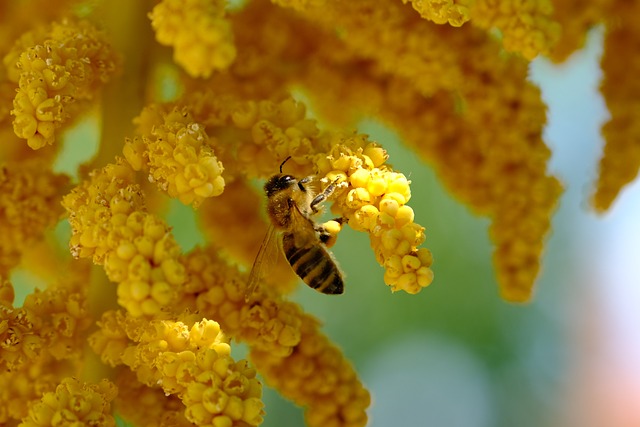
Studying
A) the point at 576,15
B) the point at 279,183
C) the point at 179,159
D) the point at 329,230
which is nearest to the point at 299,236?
the point at 329,230

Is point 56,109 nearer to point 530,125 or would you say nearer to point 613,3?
point 530,125

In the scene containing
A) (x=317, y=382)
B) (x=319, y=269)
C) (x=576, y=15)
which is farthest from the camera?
(x=576, y=15)

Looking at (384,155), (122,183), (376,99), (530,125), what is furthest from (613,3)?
(122,183)

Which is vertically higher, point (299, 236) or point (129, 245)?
point (299, 236)

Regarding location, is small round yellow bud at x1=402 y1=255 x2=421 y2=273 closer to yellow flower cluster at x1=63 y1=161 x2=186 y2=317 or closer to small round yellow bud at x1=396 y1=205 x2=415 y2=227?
small round yellow bud at x1=396 y1=205 x2=415 y2=227

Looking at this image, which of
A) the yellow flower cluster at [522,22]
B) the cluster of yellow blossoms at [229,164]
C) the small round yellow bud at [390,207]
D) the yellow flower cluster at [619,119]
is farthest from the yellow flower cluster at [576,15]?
the small round yellow bud at [390,207]

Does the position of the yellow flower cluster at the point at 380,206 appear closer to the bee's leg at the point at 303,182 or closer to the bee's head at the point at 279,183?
the bee's leg at the point at 303,182

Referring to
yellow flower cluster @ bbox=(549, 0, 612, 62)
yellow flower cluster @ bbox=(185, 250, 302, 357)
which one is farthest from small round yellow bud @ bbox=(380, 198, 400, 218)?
yellow flower cluster @ bbox=(549, 0, 612, 62)

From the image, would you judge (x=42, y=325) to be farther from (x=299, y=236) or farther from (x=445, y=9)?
(x=445, y=9)
